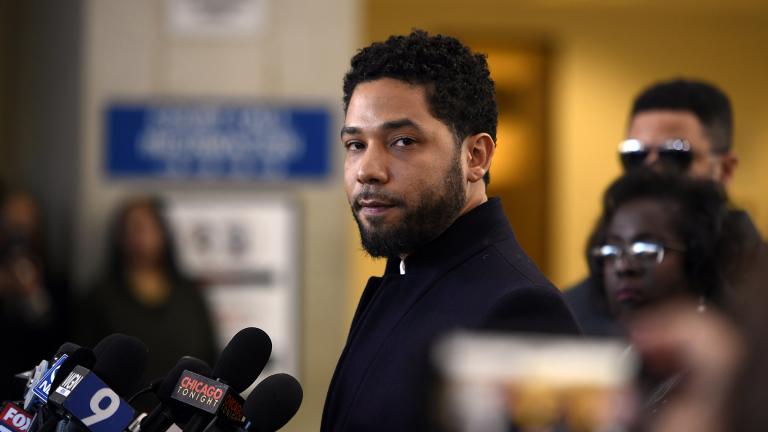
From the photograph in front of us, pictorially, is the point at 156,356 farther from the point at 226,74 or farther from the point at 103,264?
the point at 226,74

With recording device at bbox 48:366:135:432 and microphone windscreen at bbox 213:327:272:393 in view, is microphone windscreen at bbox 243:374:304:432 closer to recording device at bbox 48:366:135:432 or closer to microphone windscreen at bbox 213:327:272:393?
→ microphone windscreen at bbox 213:327:272:393

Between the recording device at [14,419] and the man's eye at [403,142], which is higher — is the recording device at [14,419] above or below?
below

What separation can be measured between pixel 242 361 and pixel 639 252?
809mm

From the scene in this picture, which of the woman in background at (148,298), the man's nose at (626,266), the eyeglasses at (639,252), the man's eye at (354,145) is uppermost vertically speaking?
the man's eye at (354,145)

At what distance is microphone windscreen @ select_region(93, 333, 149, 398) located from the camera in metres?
1.68

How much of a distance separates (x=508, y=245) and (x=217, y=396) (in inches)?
20.7

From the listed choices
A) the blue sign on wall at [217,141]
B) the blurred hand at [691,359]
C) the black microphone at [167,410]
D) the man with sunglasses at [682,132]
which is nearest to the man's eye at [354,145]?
the black microphone at [167,410]

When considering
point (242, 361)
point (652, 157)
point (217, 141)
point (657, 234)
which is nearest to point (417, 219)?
point (242, 361)

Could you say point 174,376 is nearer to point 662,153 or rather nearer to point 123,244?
point 662,153

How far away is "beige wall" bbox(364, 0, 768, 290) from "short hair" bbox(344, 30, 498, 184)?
6.26 meters

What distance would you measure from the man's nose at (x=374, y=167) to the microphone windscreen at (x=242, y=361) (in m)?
0.29

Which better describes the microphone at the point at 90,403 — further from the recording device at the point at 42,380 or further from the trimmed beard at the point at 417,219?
the trimmed beard at the point at 417,219

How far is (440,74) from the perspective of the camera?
6.17 ft

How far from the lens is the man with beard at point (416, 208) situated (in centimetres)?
178
